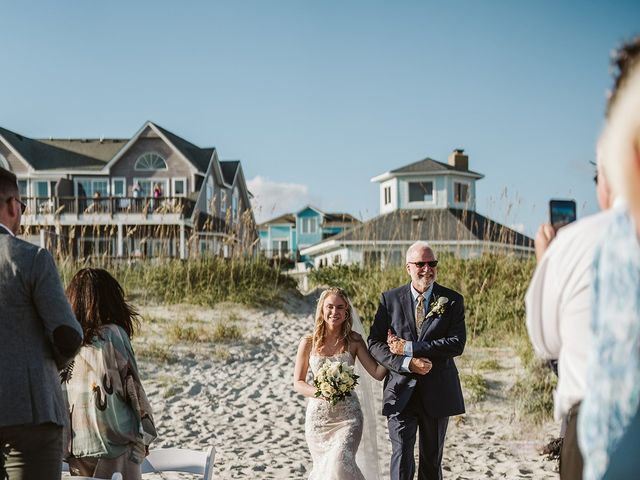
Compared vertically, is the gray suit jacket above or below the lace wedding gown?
above

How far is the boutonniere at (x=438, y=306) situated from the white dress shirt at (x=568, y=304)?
146 inches

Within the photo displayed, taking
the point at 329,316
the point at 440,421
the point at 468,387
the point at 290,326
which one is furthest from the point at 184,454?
the point at 290,326

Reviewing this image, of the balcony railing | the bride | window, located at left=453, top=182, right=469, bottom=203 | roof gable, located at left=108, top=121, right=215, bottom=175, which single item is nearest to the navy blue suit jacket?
the bride

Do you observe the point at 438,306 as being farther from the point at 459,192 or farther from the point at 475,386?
the point at 459,192

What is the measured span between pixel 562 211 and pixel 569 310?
0.93 meters

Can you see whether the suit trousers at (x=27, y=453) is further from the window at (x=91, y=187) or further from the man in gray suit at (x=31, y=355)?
the window at (x=91, y=187)

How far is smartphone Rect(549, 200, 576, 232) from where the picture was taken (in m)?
3.24

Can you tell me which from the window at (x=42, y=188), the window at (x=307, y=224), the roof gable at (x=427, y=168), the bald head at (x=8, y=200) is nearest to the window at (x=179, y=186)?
the window at (x=42, y=188)

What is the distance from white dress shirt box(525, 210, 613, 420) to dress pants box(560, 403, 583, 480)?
0.03 m

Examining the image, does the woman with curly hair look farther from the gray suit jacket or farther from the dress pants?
the dress pants

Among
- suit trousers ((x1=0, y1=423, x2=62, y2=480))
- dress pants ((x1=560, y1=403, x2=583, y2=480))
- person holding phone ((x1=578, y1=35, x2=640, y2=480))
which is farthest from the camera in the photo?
suit trousers ((x1=0, y1=423, x2=62, y2=480))

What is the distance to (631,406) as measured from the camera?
7.05ft

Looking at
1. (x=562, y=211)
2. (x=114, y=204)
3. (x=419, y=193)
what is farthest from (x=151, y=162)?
(x=562, y=211)

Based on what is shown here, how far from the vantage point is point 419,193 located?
121ft
